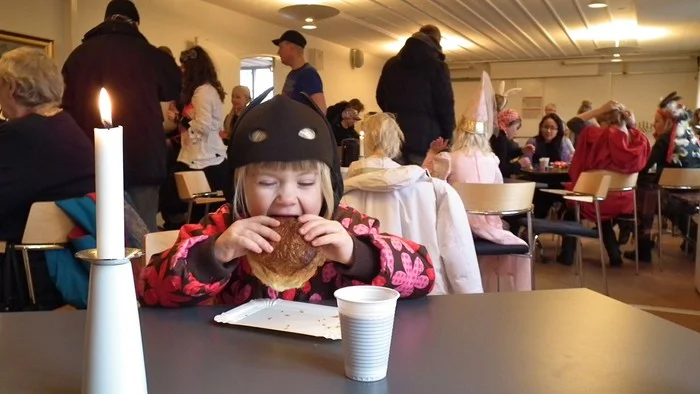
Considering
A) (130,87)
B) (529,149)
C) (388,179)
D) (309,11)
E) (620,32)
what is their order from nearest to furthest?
(388,179) < (130,87) < (309,11) < (529,149) < (620,32)

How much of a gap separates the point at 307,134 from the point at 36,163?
1.37 meters

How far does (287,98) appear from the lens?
1.25 metres

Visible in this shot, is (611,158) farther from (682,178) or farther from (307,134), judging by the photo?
(307,134)

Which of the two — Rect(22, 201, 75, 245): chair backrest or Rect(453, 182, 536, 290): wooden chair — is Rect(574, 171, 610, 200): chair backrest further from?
Rect(22, 201, 75, 245): chair backrest

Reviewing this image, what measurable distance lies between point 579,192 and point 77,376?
425cm

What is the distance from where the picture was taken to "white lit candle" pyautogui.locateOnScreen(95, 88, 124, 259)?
24.6 inches

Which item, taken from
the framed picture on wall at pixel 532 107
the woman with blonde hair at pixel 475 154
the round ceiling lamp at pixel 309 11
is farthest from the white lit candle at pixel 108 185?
the framed picture on wall at pixel 532 107

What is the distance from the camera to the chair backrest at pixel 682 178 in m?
5.53

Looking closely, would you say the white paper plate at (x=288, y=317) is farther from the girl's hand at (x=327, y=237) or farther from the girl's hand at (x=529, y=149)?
the girl's hand at (x=529, y=149)

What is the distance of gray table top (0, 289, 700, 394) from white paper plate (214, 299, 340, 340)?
2cm

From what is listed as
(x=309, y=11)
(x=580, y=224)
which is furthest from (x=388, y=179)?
(x=309, y=11)

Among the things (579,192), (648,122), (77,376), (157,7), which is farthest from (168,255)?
(648,122)

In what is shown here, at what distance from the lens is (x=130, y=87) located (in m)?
3.15

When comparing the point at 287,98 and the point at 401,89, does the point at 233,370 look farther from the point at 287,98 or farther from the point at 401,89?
the point at 401,89
